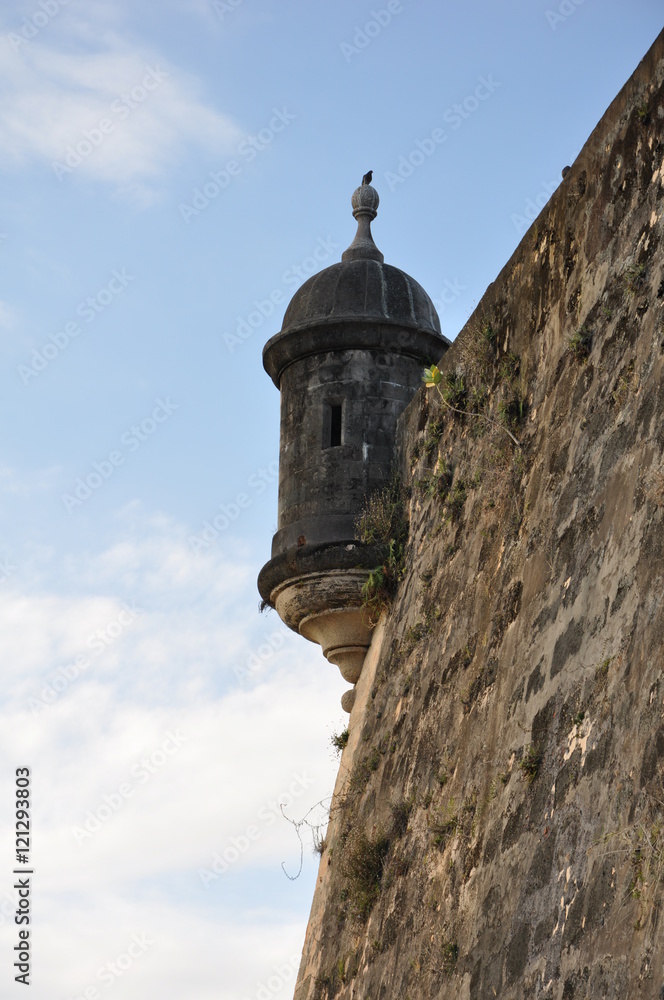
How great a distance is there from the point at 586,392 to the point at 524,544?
789 millimetres

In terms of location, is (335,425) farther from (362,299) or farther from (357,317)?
(362,299)

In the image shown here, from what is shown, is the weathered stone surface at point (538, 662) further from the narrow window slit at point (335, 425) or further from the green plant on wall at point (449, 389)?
the narrow window slit at point (335, 425)

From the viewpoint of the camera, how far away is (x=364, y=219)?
10461mm

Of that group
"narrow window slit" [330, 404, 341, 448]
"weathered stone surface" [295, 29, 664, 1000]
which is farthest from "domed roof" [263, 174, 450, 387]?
"weathered stone surface" [295, 29, 664, 1000]

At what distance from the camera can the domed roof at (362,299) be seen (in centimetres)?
938

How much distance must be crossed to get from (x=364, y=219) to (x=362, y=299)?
1309 millimetres

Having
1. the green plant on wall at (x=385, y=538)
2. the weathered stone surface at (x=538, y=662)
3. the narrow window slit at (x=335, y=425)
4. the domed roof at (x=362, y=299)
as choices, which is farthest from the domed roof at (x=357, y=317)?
the weathered stone surface at (x=538, y=662)

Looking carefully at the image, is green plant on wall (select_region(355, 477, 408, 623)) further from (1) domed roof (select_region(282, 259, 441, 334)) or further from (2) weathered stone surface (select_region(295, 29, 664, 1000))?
(1) domed roof (select_region(282, 259, 441, 334))

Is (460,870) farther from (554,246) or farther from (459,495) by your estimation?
(554,246)

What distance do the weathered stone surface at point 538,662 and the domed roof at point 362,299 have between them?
143 cm

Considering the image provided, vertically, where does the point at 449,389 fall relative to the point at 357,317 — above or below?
below

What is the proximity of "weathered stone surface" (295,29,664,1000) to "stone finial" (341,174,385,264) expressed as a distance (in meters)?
2.41

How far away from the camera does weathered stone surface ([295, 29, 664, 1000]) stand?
4328 mm

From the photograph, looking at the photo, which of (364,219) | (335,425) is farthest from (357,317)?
(364,219)
